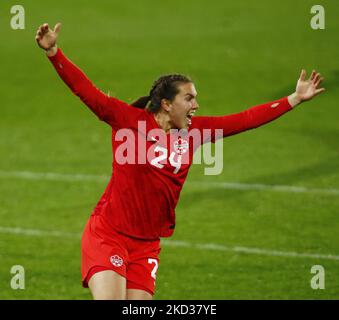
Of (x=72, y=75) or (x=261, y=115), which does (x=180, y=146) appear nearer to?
(x=261, y=115)

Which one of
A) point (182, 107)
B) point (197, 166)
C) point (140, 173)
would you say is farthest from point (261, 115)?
point (197, 166)

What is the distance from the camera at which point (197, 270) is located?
12945 millimetres

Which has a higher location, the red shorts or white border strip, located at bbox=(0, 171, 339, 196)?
white border strip, located at bbox=(0, 171, 339, 196)

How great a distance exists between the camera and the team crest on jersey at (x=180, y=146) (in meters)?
8.77

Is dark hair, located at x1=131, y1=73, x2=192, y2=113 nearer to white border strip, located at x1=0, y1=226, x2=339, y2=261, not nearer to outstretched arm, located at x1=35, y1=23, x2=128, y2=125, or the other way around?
outstretched arm, located at x1=35, y1=23, x2=128, y2=125

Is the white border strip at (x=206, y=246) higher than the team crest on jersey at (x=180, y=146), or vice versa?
the team crest on jersey at (x=180, y=146)

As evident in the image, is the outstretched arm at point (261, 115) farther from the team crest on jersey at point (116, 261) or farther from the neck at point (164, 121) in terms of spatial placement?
the team crest on jersey at point (116, 261)

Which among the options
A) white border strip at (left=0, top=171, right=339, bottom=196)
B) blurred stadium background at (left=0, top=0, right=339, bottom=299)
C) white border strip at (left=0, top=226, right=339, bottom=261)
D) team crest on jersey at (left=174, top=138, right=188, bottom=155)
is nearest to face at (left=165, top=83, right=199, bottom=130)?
team crest on jersey at (left=174, top=138, right=188, bottom=155)

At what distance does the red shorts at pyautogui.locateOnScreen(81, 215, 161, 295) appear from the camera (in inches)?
332

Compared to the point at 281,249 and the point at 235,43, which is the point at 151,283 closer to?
the point at 281,249

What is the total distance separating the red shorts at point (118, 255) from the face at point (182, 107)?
1032 mm

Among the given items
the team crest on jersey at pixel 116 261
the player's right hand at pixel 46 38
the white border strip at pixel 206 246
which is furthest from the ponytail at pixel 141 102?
the white border strip at pixel 206 246
